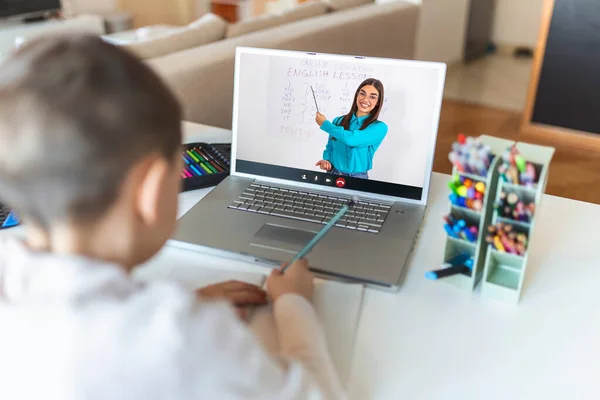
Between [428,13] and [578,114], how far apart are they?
3.99 feet

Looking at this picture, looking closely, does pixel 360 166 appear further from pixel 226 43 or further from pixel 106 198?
pixel 226 43

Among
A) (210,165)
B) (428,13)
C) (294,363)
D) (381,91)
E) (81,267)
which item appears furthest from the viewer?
(428,13)

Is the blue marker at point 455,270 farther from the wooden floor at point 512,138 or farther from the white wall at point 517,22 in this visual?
the white wall at point 517,22

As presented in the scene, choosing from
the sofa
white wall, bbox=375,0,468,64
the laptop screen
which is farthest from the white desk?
white wall, bbox=375,0,468,64

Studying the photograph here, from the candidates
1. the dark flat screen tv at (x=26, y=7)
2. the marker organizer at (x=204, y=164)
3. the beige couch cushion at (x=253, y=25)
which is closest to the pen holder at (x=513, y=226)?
the marker organizer at (x=204, y=164)

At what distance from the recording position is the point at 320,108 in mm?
1097

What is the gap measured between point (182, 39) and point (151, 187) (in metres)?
1.46

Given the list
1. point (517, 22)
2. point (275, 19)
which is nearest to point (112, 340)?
point (275, 19)

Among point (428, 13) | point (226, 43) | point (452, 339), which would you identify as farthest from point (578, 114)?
point (452, 339)

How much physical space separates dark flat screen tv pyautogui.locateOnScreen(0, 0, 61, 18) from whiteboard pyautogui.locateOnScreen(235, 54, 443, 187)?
3355 mm

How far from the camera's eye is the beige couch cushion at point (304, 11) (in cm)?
254

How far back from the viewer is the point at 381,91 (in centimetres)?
106

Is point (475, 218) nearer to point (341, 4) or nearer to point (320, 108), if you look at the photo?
point (320, 108)

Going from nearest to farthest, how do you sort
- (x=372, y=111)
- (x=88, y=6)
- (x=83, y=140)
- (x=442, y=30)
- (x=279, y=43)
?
(x=83, y=140), (x=372, y=111), (x=279, y=43), (x=442, y=30), (x=88, y=6)
